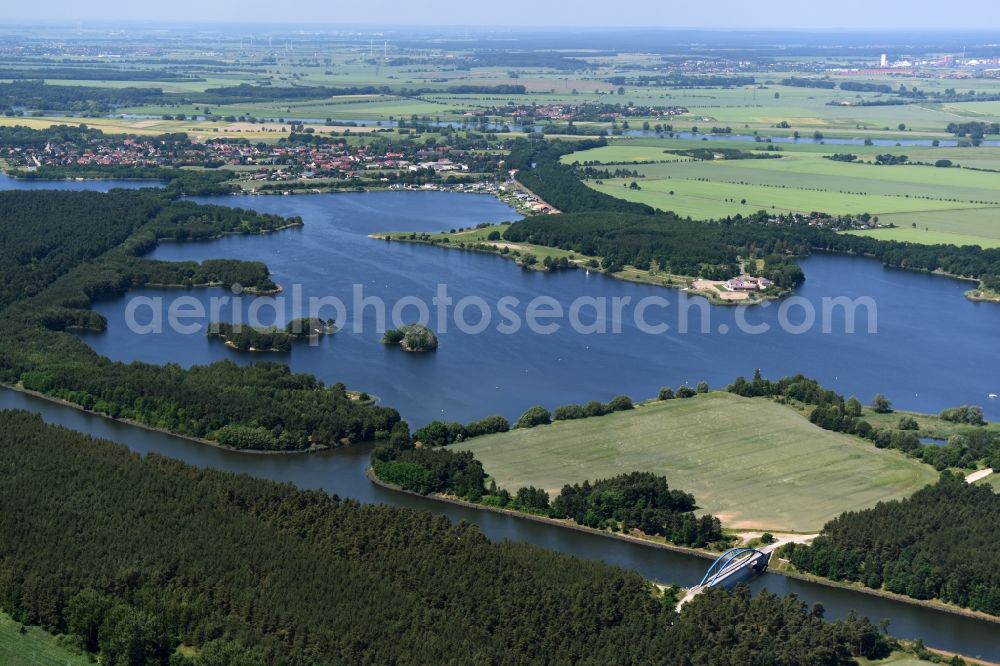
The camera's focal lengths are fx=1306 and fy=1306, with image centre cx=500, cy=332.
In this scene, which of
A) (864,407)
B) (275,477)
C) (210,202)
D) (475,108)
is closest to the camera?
(275,477)

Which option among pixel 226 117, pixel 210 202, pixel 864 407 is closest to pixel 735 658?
pixel 864 407

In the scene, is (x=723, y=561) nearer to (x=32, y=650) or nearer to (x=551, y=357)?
(x=32, y=650)

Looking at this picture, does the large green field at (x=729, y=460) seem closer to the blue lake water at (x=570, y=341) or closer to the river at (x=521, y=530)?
the river at (x=521, y=530)

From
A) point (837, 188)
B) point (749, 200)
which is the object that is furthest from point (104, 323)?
point (837, 188)

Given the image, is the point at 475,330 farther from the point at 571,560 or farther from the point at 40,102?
the point at 40,102

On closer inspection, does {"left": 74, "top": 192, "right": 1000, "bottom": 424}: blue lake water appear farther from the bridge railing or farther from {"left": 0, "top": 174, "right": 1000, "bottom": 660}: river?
the bridge railing

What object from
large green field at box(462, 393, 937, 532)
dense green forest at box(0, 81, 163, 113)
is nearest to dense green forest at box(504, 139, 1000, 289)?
large green field at box(462, 393, 937, 532)

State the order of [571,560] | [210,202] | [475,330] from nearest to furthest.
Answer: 1. [571,560]
2. [475,330]
3. [210,202]
